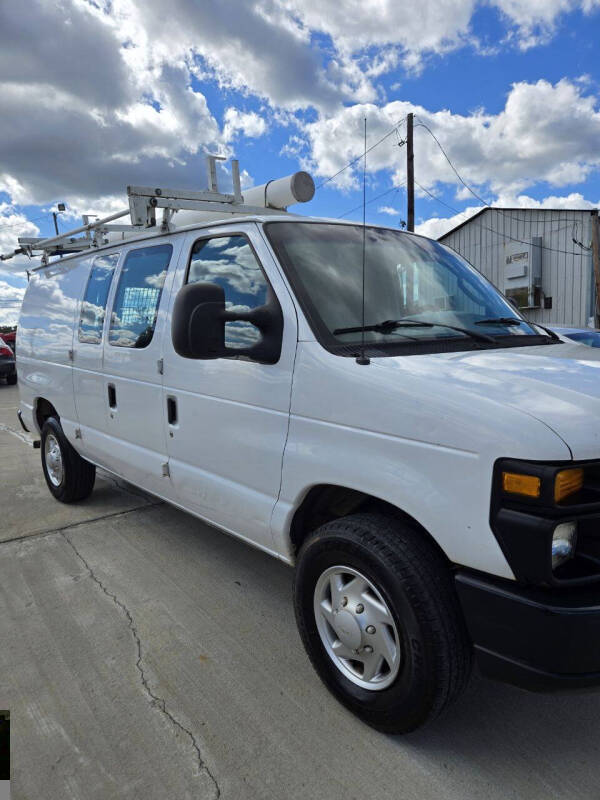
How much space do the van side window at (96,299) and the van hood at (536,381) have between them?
8.49ft

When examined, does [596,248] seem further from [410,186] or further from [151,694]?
[151,694]

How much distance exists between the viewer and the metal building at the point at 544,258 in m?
18.1

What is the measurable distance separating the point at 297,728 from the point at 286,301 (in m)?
1.79

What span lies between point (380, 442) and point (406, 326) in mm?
702

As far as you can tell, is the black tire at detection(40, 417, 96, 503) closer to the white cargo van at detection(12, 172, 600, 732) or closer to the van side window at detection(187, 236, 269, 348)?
the white cargo van at detection(12, 172, 600, 732)

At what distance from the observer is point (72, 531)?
14.4 feet

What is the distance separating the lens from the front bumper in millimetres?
1653

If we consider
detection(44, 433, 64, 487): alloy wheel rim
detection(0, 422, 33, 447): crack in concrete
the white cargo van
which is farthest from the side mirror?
detection(0, 422, 33, 447): crack in concrete

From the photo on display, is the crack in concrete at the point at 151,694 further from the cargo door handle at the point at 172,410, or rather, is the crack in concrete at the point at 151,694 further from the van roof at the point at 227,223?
the van roof at the point at 227,223

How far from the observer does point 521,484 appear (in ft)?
5.45

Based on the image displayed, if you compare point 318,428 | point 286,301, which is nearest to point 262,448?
point 318,428

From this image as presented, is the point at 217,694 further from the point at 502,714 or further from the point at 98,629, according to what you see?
the point at 502,714

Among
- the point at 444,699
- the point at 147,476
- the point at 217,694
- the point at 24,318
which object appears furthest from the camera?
the point at 24,318

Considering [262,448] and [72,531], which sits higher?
[262,448]
